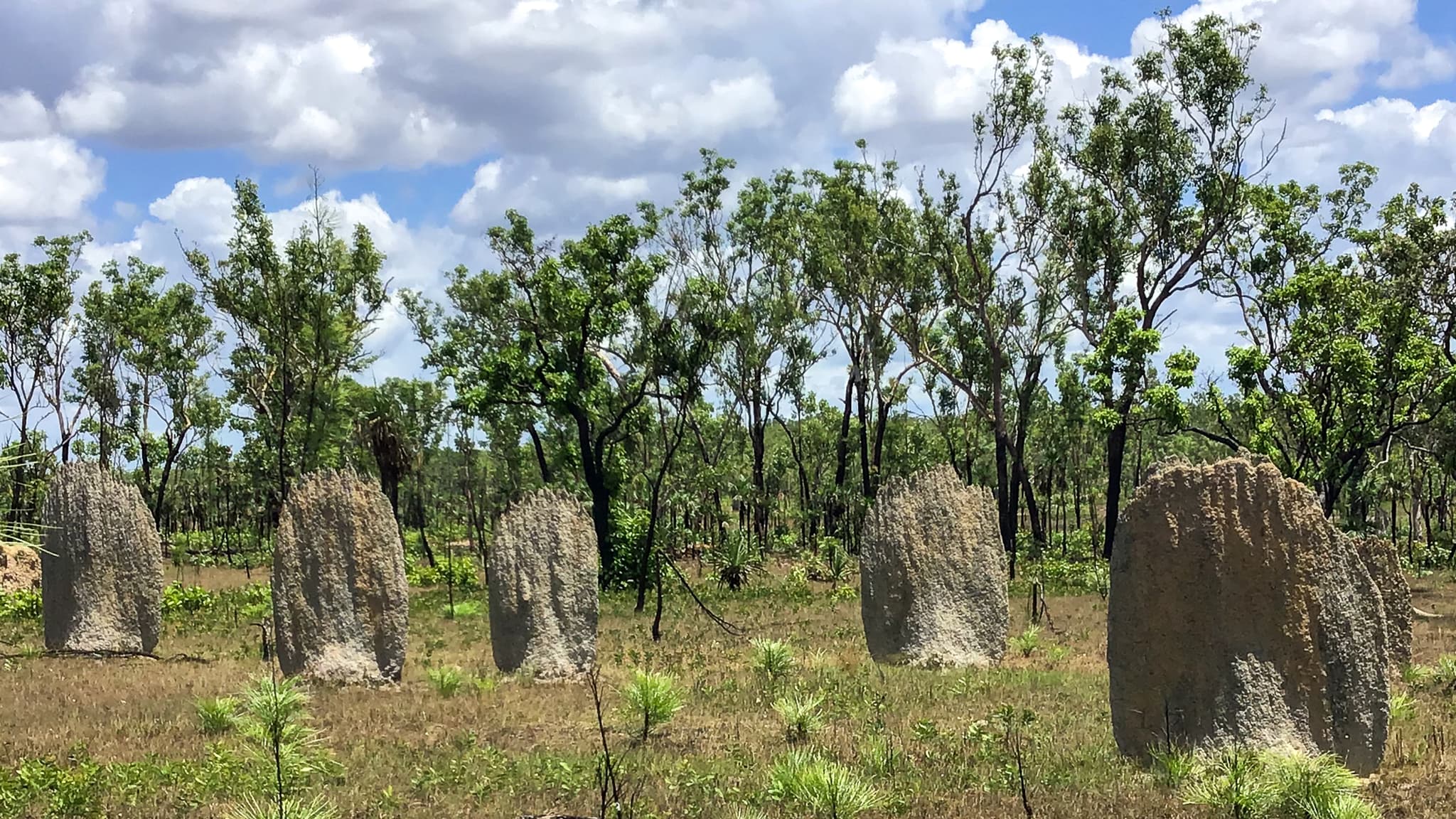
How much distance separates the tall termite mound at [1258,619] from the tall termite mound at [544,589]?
763cm

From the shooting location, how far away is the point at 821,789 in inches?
318

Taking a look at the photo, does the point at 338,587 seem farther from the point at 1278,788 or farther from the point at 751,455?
the point at 751,455

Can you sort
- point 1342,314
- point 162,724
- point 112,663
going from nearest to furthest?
1. point 162,724
2. point 112,663
3. point 1342,314

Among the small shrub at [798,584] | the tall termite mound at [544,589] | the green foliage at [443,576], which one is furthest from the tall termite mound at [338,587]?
the green foliage at [443,576]

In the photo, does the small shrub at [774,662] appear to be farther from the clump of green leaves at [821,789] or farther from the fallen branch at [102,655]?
the fallen branch at [102,655]

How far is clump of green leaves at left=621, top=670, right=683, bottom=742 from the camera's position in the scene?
1145 cm

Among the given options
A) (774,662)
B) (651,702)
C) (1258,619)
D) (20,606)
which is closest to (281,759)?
(651,702)

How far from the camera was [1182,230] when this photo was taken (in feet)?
102

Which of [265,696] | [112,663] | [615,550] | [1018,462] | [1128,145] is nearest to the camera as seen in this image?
[265,696]

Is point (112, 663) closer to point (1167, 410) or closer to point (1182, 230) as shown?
point (1167, 410)

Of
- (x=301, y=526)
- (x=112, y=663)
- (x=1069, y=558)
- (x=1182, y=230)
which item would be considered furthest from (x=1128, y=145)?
(x=112, y=663)

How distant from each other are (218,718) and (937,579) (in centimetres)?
869

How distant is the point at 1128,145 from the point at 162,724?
25.8m

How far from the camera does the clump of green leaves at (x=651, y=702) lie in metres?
11.5
